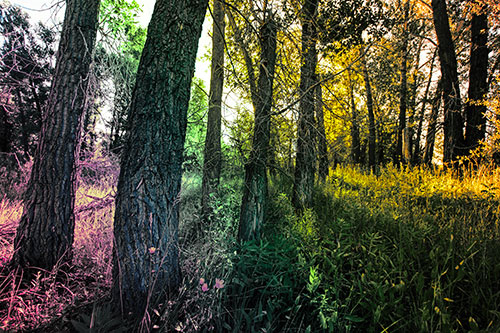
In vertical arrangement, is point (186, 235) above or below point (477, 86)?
below

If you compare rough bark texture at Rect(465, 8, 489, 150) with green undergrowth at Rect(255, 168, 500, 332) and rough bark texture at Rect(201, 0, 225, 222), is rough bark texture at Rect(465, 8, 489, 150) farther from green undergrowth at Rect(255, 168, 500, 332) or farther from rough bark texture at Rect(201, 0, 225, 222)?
rough bark texture at Rect(201, 0, 225, 222)

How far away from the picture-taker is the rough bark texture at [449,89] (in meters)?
6.88

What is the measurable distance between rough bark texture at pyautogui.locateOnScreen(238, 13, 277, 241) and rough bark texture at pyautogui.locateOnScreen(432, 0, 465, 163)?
6.39 meters

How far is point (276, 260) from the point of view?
278 centimetres

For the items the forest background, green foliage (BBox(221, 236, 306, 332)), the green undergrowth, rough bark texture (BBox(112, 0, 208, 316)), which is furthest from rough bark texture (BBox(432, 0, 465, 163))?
rough bark texture (BBox(112, 0, 208, 316))

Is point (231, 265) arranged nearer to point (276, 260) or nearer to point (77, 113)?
point (276, 260)

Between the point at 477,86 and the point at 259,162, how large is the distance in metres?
7.72

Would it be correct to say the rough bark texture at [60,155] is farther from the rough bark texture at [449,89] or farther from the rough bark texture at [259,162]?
the rough bark texture at [449,89]

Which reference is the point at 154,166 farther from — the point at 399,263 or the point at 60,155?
the point at 399,263

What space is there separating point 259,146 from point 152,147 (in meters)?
1.71

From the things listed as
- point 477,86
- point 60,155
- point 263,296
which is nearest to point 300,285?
point 263,296

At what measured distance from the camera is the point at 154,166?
212 cm

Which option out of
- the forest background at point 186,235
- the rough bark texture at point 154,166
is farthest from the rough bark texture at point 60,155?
the rough bark texture at point 154,166

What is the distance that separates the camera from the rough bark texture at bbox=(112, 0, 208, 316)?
205cm
